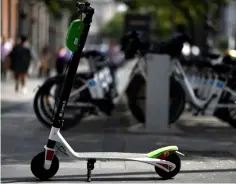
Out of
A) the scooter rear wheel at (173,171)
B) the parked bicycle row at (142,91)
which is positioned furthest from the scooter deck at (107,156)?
the parked bicycle row at (142,91)

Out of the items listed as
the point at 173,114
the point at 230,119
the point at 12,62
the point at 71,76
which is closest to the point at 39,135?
the point at 173,114

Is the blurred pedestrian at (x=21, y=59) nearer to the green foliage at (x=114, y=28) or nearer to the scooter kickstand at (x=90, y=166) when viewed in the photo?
the scooter kickstand at (x=90, y=166)

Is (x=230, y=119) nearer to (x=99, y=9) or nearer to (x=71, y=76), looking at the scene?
(x=71, y=76)

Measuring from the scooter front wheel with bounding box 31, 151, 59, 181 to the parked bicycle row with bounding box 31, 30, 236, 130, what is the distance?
412 centimetres

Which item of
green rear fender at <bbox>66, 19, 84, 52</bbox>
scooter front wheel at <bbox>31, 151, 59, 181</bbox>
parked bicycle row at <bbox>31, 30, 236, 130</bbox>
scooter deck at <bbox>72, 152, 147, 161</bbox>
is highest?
green rear fender at <bbox>66, 19, 84, 52</bbox>

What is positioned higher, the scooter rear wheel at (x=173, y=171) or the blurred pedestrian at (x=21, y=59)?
the blurred pedestrian at (x=21, y=59)

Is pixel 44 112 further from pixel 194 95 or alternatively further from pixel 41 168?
pixel 41 168

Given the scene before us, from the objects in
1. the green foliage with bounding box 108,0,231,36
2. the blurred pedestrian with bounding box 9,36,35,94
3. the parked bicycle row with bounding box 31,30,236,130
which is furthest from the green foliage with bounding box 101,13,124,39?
the parked bicycle row with bounding box 31,30,236,130

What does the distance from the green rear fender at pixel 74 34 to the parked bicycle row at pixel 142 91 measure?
4.34 m

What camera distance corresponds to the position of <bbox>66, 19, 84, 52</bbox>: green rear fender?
7285 millimetres

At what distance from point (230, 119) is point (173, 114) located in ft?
3.46

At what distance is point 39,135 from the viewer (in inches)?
453

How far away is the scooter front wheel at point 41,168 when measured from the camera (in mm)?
7465

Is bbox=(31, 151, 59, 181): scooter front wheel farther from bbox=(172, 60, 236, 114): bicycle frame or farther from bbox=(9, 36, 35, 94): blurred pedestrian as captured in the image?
bbox=(9, 36, 35, 94): blurred pedestrian
